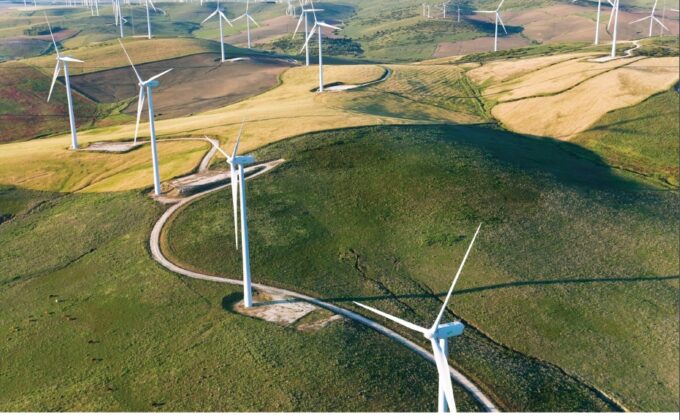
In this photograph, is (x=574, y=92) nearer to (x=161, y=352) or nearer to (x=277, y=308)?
(x=277, y=308)

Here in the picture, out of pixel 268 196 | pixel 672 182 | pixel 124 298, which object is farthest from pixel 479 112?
pixel 124 298

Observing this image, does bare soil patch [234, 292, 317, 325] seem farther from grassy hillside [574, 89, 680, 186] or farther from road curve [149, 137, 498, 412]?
grassy hillside [574, 89, 680, 186]

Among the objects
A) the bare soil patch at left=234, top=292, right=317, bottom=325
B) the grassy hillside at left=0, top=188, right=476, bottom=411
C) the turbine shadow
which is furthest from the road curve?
the turbine shadow

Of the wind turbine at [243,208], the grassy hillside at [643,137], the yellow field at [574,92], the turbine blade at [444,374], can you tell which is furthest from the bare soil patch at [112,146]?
the grassy hillside at [643,137]

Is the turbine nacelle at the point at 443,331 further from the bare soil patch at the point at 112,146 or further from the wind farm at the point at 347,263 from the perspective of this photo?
the bare soil patch at the point at 112,146

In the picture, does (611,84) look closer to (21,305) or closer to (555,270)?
(555,270)

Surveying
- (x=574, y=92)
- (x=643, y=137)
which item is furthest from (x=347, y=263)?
(x=574, y=92)
